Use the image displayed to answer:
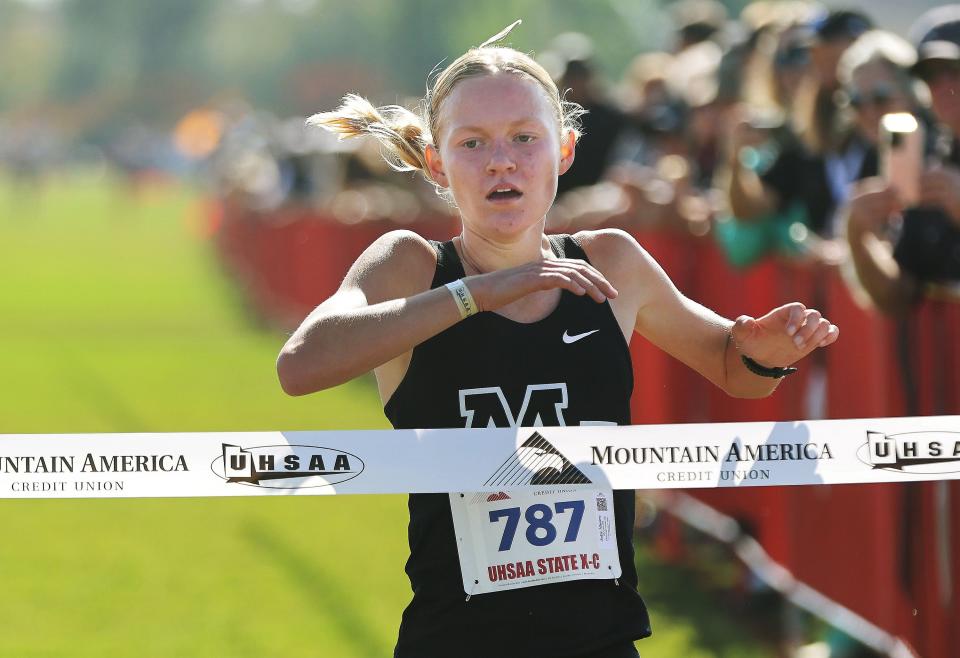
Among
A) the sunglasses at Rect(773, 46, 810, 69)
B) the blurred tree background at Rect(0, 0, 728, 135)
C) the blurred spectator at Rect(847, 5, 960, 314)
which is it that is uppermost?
the blurred tree background at Rect(0, 0, 728, 135)

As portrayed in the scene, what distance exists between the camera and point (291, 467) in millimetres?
3342

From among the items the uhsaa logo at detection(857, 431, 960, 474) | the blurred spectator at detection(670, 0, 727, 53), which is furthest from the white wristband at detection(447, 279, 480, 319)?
the blurred spectator at detection(670, 0, 727, 53)

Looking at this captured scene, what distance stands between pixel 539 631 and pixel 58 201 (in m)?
80.6

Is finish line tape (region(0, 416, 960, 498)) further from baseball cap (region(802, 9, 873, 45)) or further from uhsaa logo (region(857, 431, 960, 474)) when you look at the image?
baseball cap (region(802, 9, 873, 45))

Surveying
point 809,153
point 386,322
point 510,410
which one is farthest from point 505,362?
point 809,153

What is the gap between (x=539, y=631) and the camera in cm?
325

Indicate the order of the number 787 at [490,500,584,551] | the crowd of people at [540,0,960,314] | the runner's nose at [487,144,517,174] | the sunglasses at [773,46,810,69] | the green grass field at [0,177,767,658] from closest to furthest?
the runner's nose at [487,144,517,174]
the number 787 at [490,500,584,551]
the crowd of people at [540,0,960,314]
the green grass field at [0,177,767,658]
the sunglasses at [773,46,810,69]

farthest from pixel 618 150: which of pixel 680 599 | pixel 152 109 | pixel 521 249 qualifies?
pixel 152 109

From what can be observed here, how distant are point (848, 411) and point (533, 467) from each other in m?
2.68

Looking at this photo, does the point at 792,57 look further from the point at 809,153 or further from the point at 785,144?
the point at 809,153

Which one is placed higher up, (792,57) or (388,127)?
(792,57)

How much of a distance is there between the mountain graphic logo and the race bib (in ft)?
0.16

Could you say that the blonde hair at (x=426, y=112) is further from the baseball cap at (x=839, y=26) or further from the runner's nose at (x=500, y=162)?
the baseball cap at (x=839, y=26)

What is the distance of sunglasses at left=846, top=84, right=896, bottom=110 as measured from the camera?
5738mm
